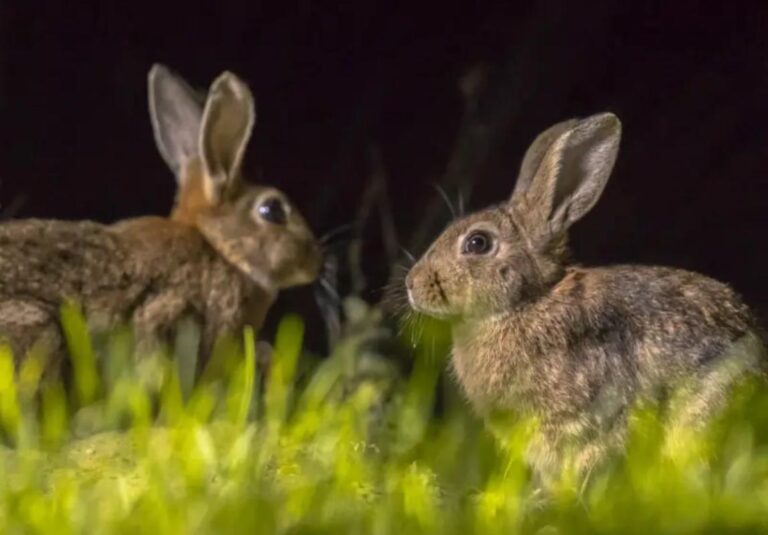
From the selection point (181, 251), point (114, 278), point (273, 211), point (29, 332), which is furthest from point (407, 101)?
point (29, 332)

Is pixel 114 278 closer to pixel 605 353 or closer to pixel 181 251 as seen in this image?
pixel 181 251

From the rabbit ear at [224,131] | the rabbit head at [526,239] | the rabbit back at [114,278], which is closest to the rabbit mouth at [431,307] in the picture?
the rabbit head at [526,239]

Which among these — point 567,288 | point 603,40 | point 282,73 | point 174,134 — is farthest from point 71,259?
point 603,40

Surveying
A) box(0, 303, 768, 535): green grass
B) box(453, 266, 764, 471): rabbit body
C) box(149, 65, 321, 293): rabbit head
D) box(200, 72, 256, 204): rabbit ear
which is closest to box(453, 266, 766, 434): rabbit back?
box(453, 266, 764, 471): rabbit body

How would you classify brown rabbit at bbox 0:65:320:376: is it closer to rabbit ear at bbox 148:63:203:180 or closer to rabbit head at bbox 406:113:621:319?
rabbit ear at bbox 148:63:203:180

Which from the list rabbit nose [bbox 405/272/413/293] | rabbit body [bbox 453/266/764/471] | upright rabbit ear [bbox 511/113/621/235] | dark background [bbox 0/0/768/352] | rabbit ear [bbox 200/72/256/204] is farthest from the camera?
dark background [bbox 0/0/768/352]

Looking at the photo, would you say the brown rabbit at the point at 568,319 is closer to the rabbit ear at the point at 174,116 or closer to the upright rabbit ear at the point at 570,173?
the upright rabbit ear at the point at 570,173
